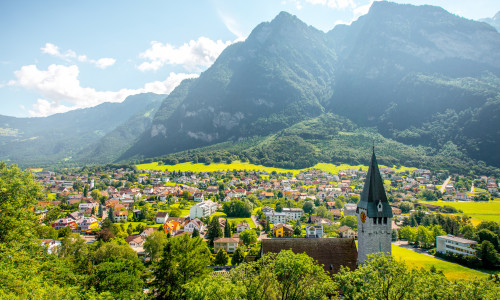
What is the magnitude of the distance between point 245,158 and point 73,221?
128284 mm

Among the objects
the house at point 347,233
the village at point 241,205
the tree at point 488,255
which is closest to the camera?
the tree at point 488,255

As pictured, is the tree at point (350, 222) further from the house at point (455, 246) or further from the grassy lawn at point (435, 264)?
the house at point (455, 246)

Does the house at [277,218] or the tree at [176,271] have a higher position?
the tree at [176,271]

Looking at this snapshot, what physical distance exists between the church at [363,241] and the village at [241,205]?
421 cm

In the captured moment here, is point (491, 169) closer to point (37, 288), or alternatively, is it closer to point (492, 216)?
point (492, 216)

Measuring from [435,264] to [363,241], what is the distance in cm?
3355

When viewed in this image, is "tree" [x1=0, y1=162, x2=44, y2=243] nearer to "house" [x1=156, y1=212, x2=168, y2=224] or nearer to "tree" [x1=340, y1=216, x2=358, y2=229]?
"house" [x1=156, y1=212, x2=168, y2=224]

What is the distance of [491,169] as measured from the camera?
528 ft

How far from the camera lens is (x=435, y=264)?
4850 centimetres

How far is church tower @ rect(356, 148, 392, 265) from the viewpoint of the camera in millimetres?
25016

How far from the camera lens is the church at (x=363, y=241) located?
2512 cm

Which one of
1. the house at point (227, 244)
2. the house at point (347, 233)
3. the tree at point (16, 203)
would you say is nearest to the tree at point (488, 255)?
the house at point (347, 233)

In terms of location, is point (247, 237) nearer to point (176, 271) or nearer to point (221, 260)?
point (221, 260)

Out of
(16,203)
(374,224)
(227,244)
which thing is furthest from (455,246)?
(16,203)
